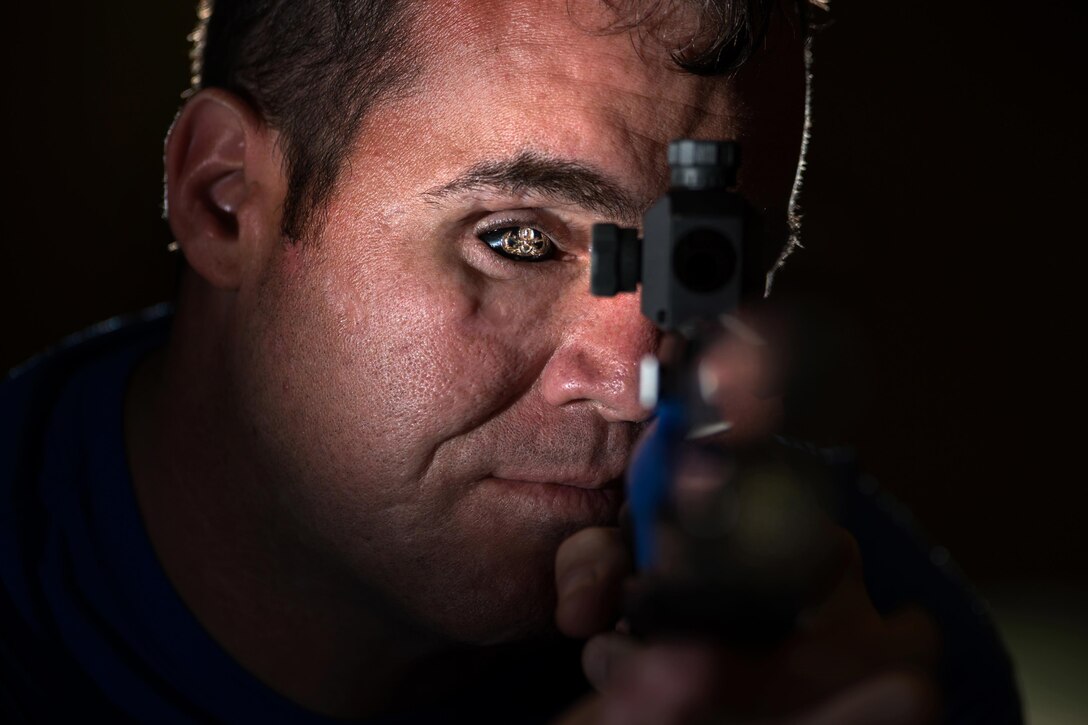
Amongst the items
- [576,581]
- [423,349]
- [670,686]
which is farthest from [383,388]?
[670,686]

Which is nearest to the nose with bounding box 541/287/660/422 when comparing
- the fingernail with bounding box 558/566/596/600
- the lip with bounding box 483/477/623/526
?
the lip with bounding box 483/477/623/526

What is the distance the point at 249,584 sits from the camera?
5.92ft

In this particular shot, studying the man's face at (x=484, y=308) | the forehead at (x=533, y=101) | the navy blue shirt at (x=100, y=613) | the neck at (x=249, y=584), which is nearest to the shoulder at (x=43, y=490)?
the navy blue shirt at (x=100, y=613)

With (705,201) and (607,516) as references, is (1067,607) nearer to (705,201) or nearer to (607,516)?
(607,516)

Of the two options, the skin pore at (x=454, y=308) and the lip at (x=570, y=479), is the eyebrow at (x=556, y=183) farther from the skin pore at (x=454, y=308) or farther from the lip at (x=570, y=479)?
the lip at (x=570, y=479)

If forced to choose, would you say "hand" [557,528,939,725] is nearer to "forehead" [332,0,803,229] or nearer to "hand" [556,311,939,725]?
"hand" [556,311,939,725]

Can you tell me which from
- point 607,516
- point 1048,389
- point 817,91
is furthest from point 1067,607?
point 607,516

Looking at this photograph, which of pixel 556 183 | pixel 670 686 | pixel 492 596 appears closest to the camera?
pixel 670 686

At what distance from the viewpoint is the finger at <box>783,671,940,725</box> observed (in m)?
0.95

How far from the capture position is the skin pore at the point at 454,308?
4.84 feet

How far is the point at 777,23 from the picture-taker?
164cm

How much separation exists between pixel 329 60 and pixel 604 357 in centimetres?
58

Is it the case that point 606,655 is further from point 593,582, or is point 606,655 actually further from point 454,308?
point 454,308

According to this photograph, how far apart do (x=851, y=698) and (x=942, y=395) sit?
2.81 meters
